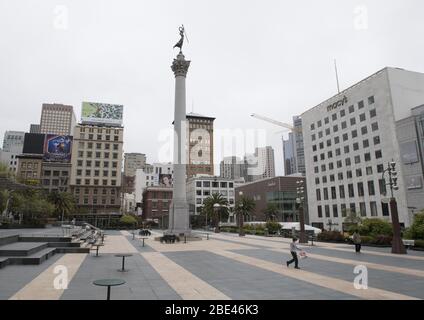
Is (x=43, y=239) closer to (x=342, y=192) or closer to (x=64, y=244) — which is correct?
(x=64, y=244)

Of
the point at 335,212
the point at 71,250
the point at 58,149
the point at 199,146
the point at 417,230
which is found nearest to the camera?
the point at 71,250

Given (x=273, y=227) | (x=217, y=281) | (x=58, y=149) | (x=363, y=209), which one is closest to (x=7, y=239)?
(x=217, y=281)

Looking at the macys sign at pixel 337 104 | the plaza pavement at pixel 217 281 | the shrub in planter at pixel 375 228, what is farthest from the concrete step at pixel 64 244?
the macys sign at pixel 337 104

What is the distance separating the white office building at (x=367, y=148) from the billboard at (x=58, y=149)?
77394 mm

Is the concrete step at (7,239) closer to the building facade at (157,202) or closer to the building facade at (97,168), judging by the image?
the building facade at (97,168)

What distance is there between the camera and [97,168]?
99.6m

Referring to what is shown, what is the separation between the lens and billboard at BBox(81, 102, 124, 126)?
103m

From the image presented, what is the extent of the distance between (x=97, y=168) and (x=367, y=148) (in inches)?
3189

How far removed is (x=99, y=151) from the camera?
331ft

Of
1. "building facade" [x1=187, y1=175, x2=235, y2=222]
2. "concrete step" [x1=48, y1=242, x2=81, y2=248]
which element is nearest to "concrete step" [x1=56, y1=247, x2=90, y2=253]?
"concrete step" [x1=48, y1=242, x2=81, y2=248]

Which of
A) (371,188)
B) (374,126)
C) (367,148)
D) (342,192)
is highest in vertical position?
(374,126)

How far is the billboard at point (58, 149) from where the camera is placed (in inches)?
3745
